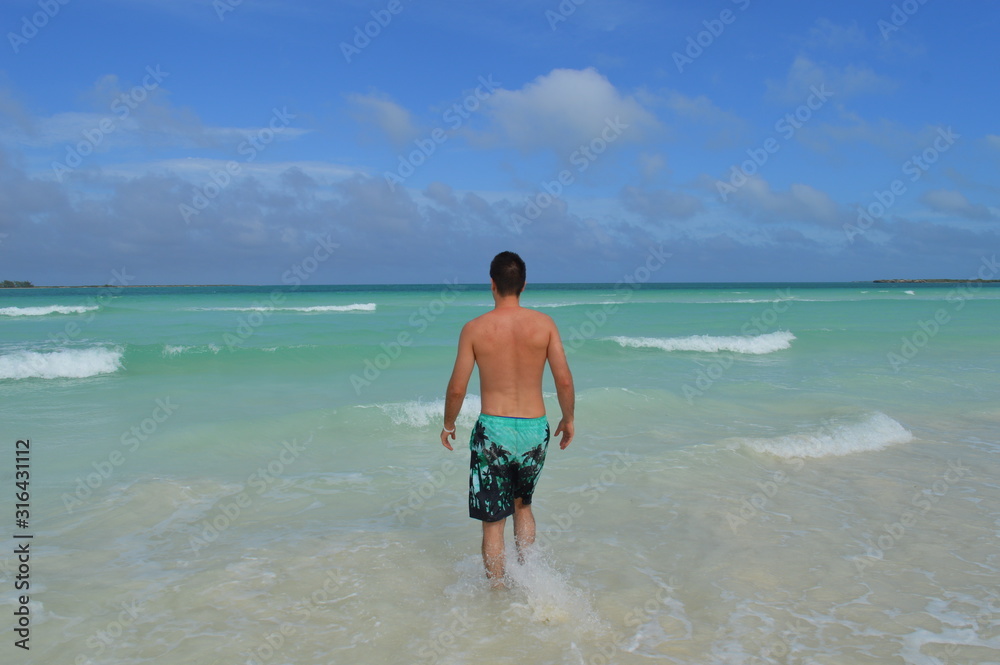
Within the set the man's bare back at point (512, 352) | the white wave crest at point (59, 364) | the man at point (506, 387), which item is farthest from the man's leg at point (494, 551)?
the white wave crest at point (59, 364)

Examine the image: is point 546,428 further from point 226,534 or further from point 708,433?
point 708,433

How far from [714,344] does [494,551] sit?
16415 mm

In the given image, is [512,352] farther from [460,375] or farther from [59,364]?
[59,364]

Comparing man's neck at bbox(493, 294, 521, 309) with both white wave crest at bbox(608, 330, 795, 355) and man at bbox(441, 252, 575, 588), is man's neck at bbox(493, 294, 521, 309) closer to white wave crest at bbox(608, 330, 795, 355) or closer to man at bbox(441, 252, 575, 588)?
man at bbox(441, 252, 575, 588)

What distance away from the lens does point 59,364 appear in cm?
1405

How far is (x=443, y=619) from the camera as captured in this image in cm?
387

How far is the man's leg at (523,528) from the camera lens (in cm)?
425

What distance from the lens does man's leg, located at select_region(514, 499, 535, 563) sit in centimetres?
425

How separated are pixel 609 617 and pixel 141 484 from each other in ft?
15.9

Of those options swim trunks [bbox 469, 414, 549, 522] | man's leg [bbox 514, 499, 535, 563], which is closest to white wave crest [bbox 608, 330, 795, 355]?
man's leg [bbox 514, 499, 535, 563]

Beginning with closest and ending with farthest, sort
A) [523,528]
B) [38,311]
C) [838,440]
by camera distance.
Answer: [523,528], [838,440], [38,311]

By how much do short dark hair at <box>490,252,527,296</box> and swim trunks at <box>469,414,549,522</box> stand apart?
30.6 inches

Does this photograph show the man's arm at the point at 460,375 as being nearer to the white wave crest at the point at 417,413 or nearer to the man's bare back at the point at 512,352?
the man's bare back at the point at 512,352

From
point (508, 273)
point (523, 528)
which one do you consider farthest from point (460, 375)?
point (523, 528)
